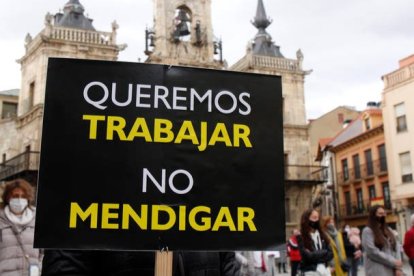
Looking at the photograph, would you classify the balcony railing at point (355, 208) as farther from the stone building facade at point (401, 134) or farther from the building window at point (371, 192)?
the stone building facade at point (401, 134)

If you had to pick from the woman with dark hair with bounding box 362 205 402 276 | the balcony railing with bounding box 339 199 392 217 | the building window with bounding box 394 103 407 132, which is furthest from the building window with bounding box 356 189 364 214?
the woman with dark hair with bounding box 362 205 402 276

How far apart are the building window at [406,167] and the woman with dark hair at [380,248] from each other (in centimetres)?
2410

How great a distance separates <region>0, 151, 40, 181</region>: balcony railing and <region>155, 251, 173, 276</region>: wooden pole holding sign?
81.0ft

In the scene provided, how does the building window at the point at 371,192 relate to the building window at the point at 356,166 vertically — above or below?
below

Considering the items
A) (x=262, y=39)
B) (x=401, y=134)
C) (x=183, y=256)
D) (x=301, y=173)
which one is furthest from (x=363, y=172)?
(x=183, y=256)

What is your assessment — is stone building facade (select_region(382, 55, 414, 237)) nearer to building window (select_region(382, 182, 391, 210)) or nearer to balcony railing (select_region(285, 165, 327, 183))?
building window (select_region(382, 182, 391, 210))

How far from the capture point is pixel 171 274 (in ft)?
9.29

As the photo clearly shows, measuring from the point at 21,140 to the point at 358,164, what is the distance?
22.4 m

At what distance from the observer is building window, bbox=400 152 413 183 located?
29.7 meters

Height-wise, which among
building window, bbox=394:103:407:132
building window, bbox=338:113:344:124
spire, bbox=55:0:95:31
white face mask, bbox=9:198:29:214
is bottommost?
white face mask, bbox=9:198:29:214

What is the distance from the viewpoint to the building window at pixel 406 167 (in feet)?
97.3

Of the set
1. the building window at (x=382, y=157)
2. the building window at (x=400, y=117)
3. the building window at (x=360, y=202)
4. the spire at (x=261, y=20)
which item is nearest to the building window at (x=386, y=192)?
the building window at (x=382, y=157)

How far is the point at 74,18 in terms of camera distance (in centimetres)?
3053

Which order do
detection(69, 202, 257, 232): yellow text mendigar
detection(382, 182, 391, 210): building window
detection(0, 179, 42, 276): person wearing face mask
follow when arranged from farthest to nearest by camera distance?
detection(382, 182, 391, 210): building window < detection(0, 179, 42, 276): person wearing face mask < detection(69, 202, 257, 232): yellow text mendigar
